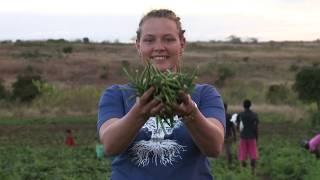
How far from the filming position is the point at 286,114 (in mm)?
31781

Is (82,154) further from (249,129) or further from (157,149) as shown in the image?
(157,149)

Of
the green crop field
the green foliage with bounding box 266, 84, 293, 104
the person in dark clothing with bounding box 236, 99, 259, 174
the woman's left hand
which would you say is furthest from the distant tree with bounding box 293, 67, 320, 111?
the woman's left hand

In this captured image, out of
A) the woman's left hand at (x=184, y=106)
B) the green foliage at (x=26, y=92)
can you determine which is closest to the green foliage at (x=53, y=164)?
the woman's left hand at (x=184, y=106)

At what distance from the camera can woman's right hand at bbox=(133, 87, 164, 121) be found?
2699 millimetres

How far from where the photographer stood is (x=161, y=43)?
124 inches

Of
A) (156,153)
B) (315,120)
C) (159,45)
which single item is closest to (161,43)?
(159,45)

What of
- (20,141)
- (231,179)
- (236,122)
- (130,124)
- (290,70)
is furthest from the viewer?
(290,70)

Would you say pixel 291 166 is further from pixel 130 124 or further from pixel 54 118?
pixel 54 118

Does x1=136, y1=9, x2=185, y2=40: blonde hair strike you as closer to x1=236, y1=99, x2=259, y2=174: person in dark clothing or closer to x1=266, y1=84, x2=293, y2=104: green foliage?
x1=236, y1=99, x2=259, y2=174: person in dark clothing

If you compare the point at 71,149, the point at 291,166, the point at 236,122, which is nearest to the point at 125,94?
the point at 291,166

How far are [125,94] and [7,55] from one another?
79.1 m

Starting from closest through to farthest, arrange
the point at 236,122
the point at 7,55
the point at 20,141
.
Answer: the point at 236,122 → the point at 20,141 → the point at 7,55

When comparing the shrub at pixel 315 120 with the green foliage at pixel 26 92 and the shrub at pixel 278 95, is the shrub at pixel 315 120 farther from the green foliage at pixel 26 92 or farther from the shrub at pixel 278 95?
the green foliage at pixel 26 92

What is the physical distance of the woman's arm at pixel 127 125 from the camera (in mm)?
2729
